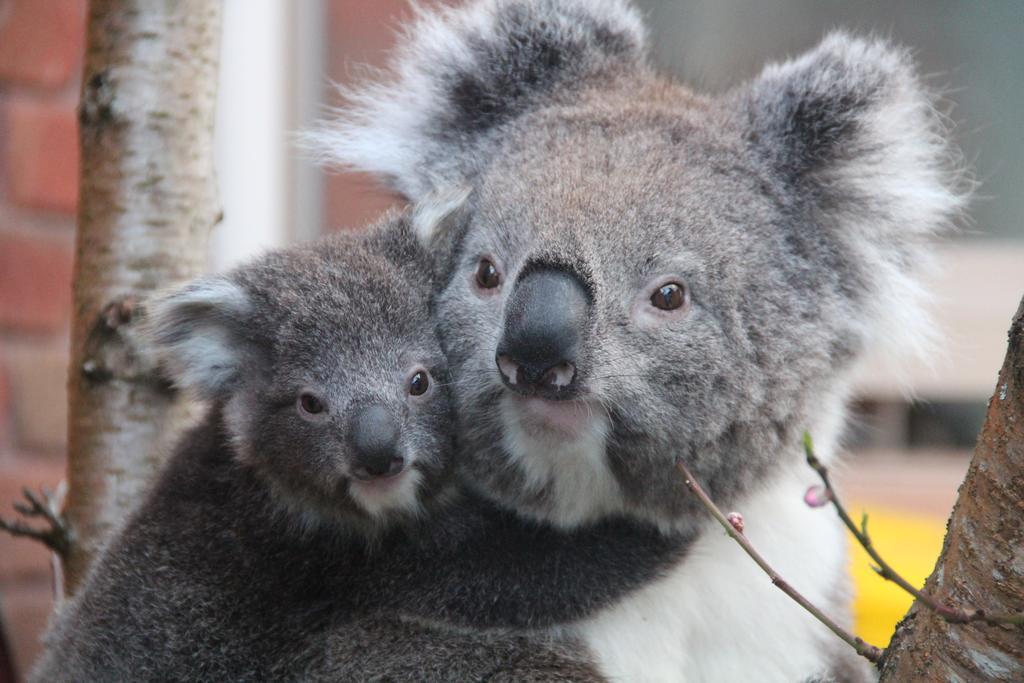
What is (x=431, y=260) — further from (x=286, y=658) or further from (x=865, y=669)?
(x=865, y=669)


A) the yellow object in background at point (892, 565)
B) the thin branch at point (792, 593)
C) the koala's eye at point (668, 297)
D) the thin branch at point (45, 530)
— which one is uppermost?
the koala's eye at point (668, 297)

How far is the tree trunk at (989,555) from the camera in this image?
3.99 feet

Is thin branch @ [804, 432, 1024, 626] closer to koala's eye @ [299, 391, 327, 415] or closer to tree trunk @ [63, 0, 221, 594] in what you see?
koala's eye @ [299, 391, 327, 415]

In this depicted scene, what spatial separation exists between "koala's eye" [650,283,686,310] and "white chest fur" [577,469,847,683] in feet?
1.32

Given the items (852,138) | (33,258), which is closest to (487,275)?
(852,138)

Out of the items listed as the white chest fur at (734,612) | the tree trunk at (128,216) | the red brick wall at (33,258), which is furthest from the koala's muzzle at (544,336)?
the red brick wall at (33,258)

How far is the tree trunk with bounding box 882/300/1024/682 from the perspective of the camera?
3.99ft

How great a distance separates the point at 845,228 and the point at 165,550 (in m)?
1.23

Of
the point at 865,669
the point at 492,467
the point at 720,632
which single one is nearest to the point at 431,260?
the point at 492,467

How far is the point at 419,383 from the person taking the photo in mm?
1879

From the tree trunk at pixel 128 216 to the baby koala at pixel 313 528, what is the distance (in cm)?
28

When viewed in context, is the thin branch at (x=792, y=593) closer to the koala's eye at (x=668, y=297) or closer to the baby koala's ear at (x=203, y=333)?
the koala's eye at (x=668, y=297)

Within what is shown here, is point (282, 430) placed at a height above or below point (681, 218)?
→ below

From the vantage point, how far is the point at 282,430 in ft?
6.14
